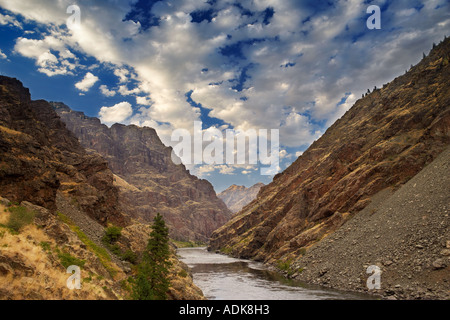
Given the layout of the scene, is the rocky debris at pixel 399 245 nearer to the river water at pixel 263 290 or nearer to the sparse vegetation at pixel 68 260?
the river water at pixel 263 290

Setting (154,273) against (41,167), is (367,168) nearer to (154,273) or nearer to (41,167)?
(154,273)

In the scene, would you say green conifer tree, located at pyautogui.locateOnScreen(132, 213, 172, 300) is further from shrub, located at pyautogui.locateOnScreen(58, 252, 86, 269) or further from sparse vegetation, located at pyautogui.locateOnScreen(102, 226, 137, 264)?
sparse vegetation, located at pyautogui.locateOnScreen(102, 226, 137, 264)

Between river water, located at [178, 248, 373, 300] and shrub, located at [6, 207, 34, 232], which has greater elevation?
shrub, located at [6, 207, 34, 232]

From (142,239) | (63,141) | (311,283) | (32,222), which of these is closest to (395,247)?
(311,283)

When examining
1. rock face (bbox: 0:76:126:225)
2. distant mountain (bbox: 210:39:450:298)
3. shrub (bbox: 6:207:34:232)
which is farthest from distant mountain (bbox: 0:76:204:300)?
distant mountain (bbox: 210:39:450:298)

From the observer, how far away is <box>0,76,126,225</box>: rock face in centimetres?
2931

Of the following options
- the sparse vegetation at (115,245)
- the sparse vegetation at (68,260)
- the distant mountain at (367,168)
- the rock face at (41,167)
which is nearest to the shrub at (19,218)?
the sparse vegetation at (68,260)

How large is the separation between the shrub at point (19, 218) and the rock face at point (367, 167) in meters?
68.5

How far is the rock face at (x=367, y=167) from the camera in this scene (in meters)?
74.2

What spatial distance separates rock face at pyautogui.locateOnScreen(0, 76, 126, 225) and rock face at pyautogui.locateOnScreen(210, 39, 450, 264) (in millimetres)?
55487

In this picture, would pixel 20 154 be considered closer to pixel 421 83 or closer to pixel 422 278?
pixel 422 278

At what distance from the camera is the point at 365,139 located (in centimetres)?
9938

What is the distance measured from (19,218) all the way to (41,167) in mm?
12707
